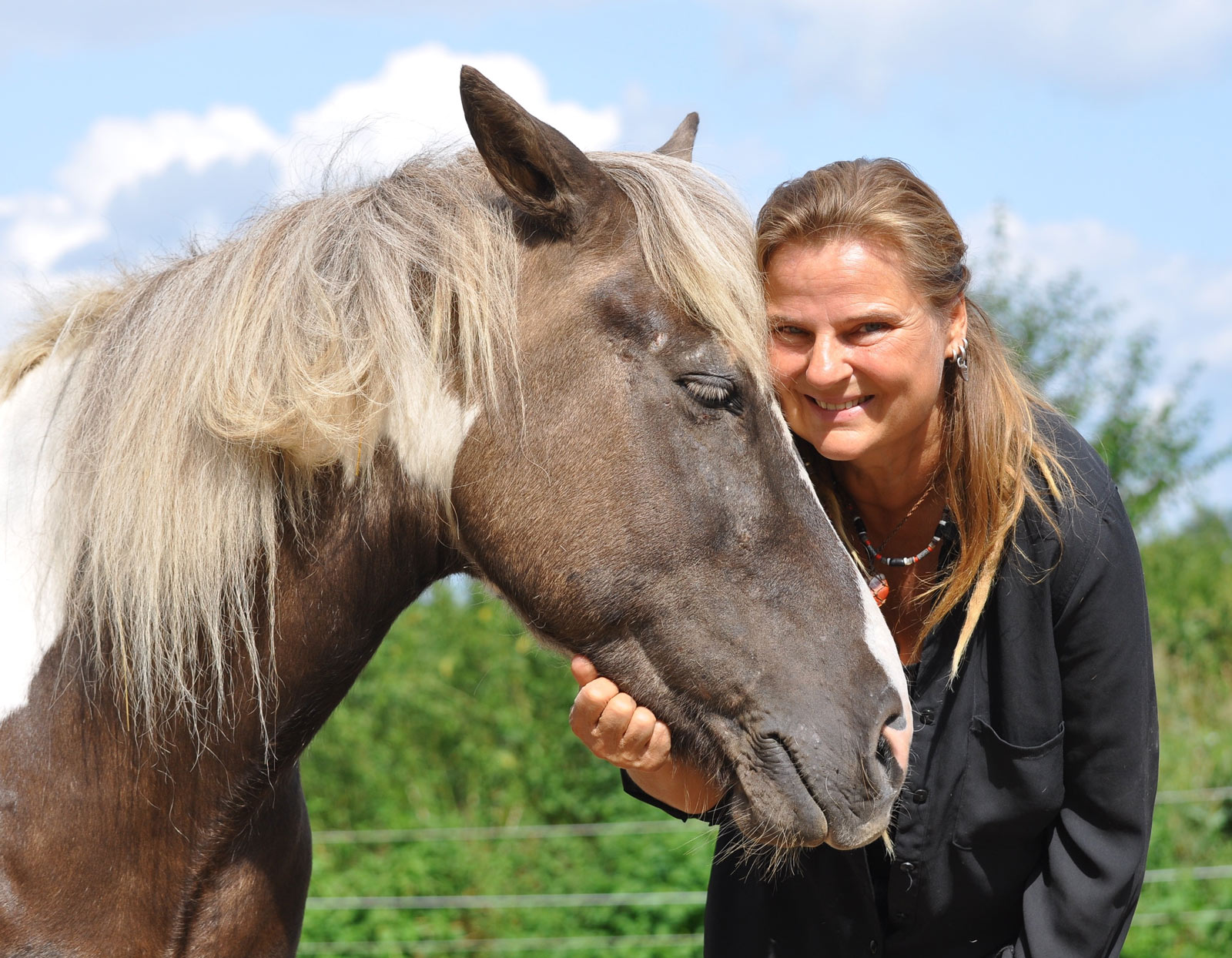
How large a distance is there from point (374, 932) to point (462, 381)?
4.97m

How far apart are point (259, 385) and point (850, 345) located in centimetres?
115

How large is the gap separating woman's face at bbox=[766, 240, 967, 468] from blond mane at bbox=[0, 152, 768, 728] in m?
0.12

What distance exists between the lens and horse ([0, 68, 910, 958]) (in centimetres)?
200

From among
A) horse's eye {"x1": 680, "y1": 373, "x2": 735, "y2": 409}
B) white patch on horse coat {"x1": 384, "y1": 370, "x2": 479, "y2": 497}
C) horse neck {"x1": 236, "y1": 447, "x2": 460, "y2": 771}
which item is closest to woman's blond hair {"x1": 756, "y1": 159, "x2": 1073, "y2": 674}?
horse's eye {"x1": 680, "y1": 373, "x2": 735, "y2": 409}

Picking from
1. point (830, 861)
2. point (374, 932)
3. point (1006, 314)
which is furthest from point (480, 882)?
point (1006, 314)

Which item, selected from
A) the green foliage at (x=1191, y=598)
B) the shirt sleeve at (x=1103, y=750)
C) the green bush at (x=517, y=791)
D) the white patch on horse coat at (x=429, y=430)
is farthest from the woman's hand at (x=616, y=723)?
the green foliage at (x=1191, y=598)

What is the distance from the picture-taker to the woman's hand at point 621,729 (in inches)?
82.6

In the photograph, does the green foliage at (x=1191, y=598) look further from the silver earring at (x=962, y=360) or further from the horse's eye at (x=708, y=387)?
the horse's eye at (x=708, y=387)

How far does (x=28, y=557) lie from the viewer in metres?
Answer: 2.15

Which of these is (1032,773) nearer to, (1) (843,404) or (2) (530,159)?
(1) (843,404)

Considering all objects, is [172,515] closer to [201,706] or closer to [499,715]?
[201,706]

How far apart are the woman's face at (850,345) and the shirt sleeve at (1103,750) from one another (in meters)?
0.47

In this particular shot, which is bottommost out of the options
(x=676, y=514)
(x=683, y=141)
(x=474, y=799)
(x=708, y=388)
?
(x=474, y=799)

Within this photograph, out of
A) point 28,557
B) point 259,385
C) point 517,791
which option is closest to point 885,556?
point 259,385
